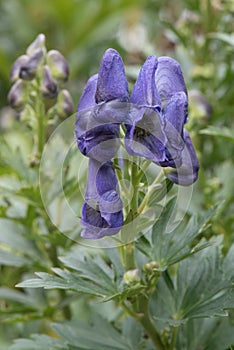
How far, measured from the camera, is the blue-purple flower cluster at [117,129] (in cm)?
86

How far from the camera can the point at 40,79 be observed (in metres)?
1.34

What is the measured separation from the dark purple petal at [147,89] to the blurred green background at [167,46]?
0.38 m

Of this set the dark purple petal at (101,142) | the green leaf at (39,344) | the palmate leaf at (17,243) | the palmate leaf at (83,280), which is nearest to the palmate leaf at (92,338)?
the green leaf at (39,344)

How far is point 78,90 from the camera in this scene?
2.60m

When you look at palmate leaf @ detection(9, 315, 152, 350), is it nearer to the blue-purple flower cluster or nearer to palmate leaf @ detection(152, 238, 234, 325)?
palmate leaf @ detection(152, 238, 234, 325)

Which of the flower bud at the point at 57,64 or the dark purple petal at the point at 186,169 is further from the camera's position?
the flower bud at the point at 57,64

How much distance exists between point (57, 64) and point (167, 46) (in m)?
1.24

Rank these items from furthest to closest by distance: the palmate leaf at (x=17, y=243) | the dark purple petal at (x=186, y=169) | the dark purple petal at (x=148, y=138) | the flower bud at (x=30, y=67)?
1. the palmate leaf at (x=17, y=243)
2. the flower bud at (x=30, y=67)
3. the dark purple petal at (x=186, y=169)
4. the dark purple petal at (x=148, y=138)

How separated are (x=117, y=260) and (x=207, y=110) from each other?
589 millimetres

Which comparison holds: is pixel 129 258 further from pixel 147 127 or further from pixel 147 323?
pixel 147 127

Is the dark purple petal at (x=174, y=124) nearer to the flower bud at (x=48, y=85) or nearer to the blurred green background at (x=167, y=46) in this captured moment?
the blurred green background at (x=167, y=46)

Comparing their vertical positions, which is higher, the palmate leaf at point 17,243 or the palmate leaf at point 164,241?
the palmate leaf at point 17,243

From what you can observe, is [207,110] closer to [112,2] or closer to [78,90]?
[78,90]

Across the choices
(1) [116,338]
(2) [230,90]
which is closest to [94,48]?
(2) [230,90]
